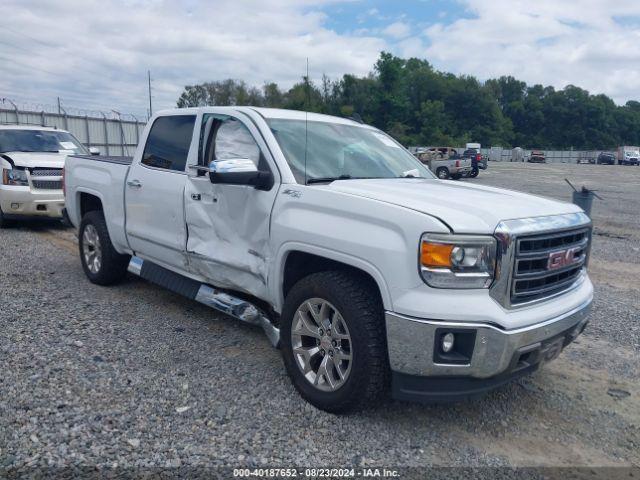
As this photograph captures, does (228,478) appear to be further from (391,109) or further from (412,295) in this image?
(391,109)

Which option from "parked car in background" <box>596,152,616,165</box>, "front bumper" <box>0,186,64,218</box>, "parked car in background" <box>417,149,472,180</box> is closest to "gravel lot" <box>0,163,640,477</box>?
"front bumper" <box>0,186,64,218</box>

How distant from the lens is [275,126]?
165 inches

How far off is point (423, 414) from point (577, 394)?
3.85 feet

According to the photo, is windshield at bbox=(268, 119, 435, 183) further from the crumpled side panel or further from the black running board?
the black running board

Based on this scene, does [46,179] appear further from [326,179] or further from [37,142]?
[326,179]

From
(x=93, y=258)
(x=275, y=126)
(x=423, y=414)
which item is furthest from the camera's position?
(x=93, y=258)

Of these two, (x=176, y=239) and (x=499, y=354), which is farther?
→ (x=176, y=239)

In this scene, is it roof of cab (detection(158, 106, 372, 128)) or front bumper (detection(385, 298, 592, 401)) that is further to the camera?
roof of cab (detection(158, 106, 372, 128))

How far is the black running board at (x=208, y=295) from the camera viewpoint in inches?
160

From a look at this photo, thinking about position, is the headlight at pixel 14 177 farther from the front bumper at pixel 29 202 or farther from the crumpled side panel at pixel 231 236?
the crumpled side panel at pixel 231 236

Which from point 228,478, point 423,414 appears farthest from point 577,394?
point 228,478

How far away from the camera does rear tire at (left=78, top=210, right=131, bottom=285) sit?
19.2 ft

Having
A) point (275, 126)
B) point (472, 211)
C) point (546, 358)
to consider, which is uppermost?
point (275, 126)

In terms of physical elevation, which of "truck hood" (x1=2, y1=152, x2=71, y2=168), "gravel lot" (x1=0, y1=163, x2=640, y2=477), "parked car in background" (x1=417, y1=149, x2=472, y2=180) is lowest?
"parked car in background" (x1=417, y1=149, x2=472, y2=180)
